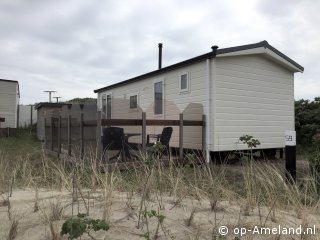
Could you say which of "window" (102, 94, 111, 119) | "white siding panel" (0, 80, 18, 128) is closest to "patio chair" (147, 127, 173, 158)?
"window" (102, 94, 111, 119)

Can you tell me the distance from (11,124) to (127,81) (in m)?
10.9

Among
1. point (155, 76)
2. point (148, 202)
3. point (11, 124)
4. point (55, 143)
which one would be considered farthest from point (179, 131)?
point (11, 124)

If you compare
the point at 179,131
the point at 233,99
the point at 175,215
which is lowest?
the point at 175,215

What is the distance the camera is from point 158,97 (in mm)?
12352

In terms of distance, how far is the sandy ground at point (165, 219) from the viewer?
294 centimetres

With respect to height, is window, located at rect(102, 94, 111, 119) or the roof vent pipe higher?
the roof vent pipe

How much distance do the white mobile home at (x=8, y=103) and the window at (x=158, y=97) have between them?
1278 centimetres

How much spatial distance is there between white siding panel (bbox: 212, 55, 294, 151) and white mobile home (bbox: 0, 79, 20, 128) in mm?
15724

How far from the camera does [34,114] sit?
78.1 feet

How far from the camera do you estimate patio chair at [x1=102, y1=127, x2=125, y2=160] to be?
8.17m

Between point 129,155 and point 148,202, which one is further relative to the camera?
point 129,155

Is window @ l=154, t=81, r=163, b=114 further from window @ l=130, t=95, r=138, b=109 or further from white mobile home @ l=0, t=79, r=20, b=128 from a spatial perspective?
white mobile home @ l=0, t=79, r=20, b=128

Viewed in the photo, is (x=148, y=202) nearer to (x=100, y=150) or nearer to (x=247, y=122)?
(x=100, y=150)

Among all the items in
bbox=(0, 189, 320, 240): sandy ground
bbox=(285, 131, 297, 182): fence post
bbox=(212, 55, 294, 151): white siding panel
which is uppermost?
bbox=(212, 55, 294, 151): white siding panel
